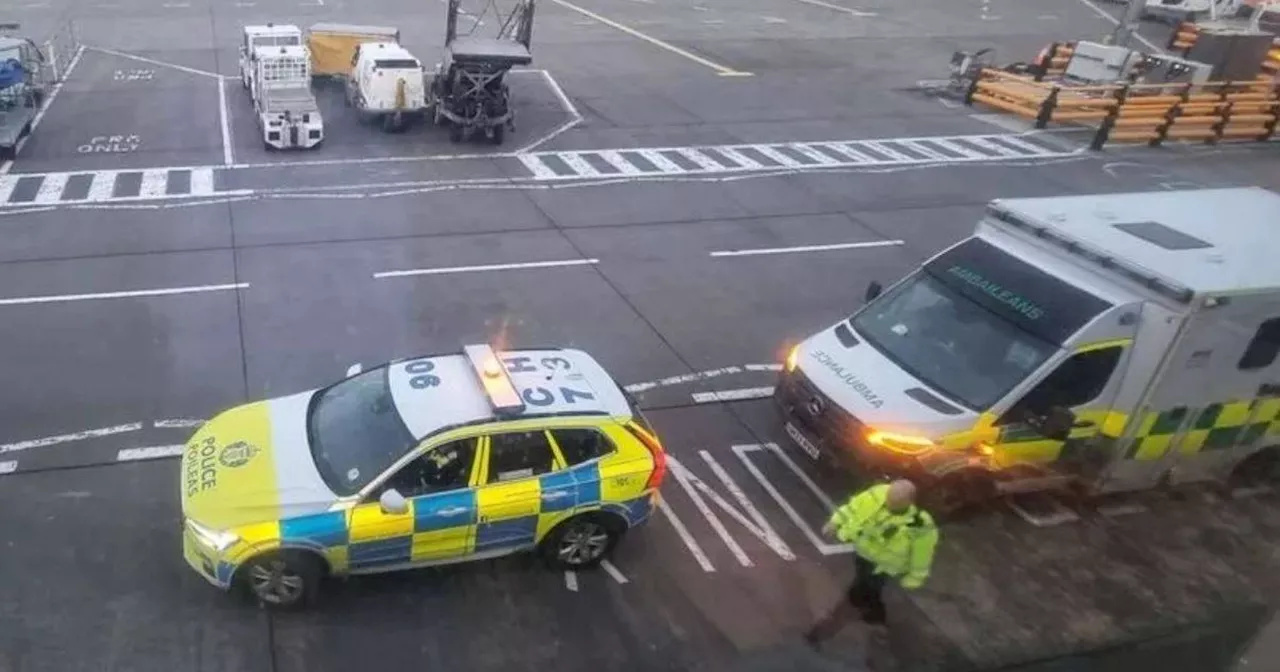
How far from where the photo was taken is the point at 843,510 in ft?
25.9

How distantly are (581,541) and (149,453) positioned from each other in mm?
4801

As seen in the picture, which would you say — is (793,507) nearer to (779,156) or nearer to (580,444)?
(580,444)

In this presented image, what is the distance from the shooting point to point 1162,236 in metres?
10.4

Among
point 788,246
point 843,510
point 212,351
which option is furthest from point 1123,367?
point 212,351

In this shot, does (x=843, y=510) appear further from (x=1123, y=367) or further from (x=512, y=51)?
(x=512, y=51)

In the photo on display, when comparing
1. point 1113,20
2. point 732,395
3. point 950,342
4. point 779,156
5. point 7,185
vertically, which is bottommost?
point 7,185

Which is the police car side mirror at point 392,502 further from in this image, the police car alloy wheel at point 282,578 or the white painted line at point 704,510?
the white painted line at point 704,510

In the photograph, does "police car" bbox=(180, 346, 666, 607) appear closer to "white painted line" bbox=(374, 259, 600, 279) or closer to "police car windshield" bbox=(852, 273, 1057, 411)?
"police car windshield" bbox=(852, 273, 1057, 411)

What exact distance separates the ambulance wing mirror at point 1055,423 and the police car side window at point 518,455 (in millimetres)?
4612

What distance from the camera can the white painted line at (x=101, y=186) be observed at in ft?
58.0

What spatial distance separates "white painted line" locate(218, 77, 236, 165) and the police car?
12.4m

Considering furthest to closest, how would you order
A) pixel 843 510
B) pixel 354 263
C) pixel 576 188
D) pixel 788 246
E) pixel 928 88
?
pixel 928 88 < pixel 576 188 < pixel 788 246 < pixel 354 263 < pixel 843 510

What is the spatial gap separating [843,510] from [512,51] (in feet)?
56.2

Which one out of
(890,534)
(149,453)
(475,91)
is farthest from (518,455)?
(475,91)
